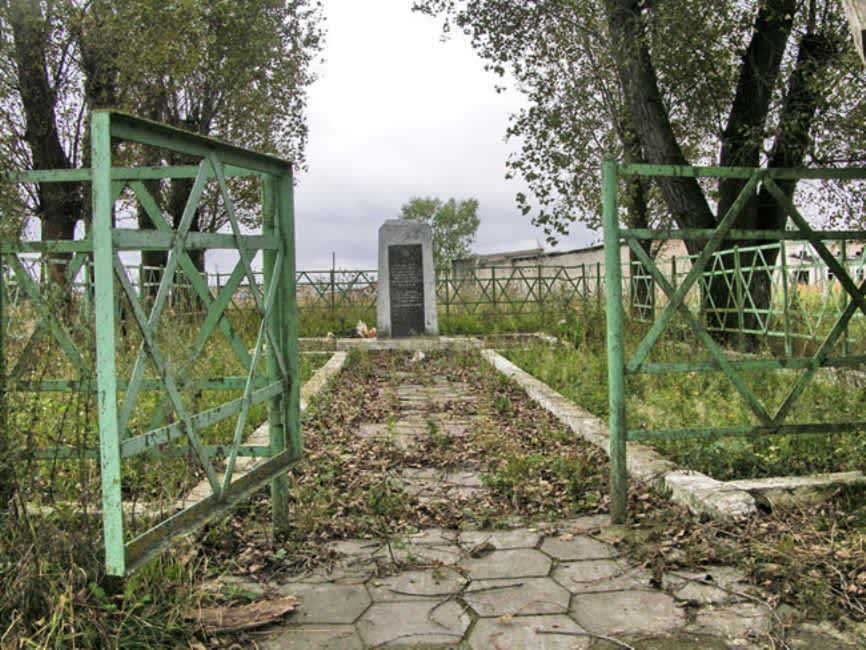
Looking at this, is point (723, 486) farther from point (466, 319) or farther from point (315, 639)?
point (466, 319)

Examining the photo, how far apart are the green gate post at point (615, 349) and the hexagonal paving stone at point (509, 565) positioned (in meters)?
0.61

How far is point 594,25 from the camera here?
12391 millimetres

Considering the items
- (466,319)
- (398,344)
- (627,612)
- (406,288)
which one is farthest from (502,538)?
(466,319)

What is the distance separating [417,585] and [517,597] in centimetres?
42

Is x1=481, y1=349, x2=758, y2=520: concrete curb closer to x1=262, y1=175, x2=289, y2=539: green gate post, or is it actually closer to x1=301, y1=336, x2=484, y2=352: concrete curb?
x1=262, y1=175, x2=289, y2=539: green gate post

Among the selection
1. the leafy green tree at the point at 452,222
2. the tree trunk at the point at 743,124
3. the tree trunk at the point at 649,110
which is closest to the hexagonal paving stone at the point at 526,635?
the tree trunk at the point at 743,124

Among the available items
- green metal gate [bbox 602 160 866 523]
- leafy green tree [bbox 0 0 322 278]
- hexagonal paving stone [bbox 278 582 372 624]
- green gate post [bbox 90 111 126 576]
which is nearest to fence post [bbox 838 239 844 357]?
green metal gate [bbox 602 160 866 523]

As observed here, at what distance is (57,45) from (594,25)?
946 cm

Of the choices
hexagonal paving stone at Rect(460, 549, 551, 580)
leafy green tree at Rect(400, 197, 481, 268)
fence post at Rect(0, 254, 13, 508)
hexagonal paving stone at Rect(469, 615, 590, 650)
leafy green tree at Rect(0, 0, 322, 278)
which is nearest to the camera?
hexagonal paving stone at Rect(469, 615, 590, 650)

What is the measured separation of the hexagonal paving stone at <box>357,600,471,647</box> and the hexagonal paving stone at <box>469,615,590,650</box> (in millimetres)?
72

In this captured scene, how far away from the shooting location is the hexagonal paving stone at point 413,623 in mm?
2516

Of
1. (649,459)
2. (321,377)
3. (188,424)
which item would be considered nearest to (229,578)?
(188,424)

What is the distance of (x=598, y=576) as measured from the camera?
305 cm

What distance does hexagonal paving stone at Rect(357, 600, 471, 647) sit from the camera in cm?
252
